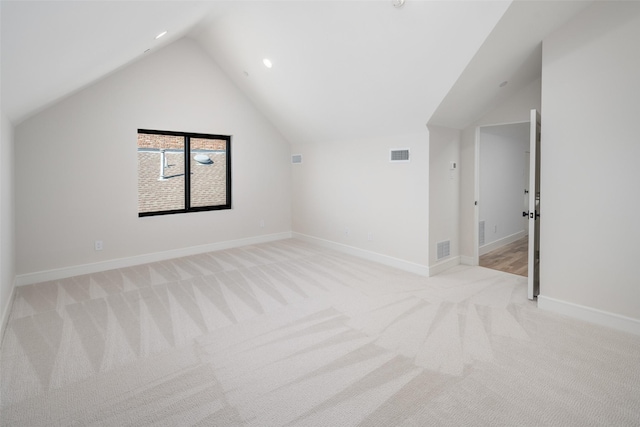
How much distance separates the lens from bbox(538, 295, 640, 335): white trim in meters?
2.78

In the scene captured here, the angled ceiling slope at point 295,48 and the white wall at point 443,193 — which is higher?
the angled ceiling slope at point 295,48

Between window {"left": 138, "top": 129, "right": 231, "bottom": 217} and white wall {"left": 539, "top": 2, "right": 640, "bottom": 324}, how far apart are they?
4.71m

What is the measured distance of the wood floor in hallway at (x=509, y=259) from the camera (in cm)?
457

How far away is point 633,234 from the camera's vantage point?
8.94ft

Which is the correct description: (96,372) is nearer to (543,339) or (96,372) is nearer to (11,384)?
(11,384)

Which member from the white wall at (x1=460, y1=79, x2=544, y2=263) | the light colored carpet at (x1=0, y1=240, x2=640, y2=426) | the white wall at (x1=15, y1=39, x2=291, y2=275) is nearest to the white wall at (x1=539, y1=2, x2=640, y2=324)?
the light colored carpet at (x1=0, y1=240, x2=640, y2=426)

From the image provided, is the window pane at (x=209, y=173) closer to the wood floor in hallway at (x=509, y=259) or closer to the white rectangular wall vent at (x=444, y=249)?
the white rectangular wall vent at (x=444, y=249)

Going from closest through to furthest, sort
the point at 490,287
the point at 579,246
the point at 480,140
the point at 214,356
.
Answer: the point at 214,356
the point at 579,246
the point at 490,287
the point at 480,140

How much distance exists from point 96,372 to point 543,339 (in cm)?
333

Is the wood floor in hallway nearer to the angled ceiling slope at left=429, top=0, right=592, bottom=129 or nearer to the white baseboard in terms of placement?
the white baseboard

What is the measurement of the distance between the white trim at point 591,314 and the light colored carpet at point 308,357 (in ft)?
0.41

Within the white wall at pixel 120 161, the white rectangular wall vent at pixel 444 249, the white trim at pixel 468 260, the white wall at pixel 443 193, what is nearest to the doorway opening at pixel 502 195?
the white trim at pixel 468 260

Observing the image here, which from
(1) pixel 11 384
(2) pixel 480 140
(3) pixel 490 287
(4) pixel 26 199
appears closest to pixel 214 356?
(1) pixel 11 384

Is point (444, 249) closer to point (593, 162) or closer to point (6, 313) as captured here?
point (593, 162)
